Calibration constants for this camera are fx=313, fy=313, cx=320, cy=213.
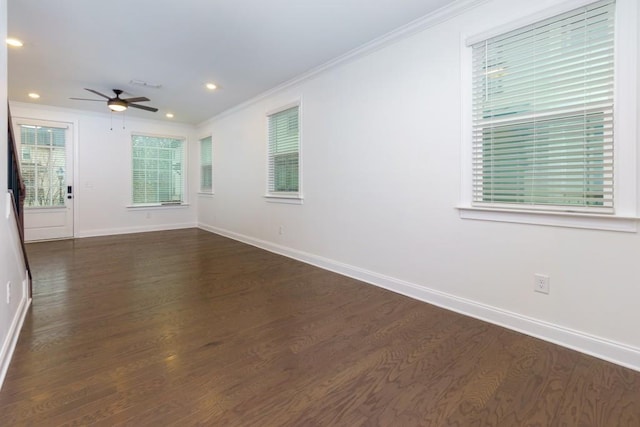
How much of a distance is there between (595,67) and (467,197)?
3.69ft

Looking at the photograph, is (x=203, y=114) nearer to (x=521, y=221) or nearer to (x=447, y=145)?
(x=447, y=145)

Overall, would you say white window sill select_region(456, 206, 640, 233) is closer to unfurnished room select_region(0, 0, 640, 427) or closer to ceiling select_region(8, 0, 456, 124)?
unfurnished room select_region(0, 0, 640, 427)

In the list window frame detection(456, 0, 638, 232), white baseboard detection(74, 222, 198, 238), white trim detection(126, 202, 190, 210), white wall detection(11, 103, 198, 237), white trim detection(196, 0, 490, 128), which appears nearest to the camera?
window frame detection(456, 0, 638, 232)

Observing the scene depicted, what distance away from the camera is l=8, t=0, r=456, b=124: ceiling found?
2.64 metres

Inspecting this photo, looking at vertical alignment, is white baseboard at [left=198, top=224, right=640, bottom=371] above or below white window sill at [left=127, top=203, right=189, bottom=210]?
below

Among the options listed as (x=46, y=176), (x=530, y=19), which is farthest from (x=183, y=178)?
(x=530, y=19)

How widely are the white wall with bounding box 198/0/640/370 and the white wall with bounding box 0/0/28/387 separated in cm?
284

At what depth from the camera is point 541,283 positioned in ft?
7.30

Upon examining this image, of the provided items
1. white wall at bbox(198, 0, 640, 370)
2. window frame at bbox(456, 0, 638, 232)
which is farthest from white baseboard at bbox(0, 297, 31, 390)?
window frame at bbox(456, 0, 638, 232)

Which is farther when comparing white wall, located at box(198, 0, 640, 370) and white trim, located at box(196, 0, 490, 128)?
white trim, located at box(196, 0, 490, 128)

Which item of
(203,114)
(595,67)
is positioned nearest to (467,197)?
(595,67)

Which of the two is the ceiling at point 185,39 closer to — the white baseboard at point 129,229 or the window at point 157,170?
the window at point 157,170

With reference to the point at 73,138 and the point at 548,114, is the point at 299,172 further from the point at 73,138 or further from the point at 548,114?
the point at 73,138

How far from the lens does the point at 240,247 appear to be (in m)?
5.30
